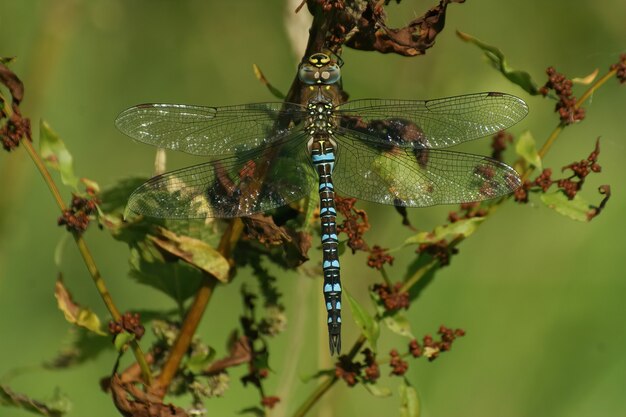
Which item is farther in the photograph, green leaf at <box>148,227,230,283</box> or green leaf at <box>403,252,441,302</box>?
green leaf at <box>403,252,441,302</box>

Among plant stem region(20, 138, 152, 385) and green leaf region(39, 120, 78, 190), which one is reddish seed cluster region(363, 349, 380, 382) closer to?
plant stem region(20, 138, 152, 385)

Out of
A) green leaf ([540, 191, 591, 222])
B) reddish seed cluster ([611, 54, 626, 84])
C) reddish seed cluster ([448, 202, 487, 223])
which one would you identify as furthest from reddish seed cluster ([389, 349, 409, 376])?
reddish seed cluster ([611, 54, 626, 84])

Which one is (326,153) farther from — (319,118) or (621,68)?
(621,68)

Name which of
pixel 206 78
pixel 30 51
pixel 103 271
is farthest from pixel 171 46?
pixel 103 271

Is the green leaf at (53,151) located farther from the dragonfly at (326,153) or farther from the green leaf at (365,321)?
the green leaf at (365,321)

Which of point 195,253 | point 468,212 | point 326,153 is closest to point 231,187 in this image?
point 195,253

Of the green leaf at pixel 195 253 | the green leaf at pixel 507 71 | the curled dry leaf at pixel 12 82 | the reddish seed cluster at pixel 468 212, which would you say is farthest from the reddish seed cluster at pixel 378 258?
the curled dry leaf at pixel 12 82
